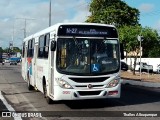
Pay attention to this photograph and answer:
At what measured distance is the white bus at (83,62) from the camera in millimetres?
13227

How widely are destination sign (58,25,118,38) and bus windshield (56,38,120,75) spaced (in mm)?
186

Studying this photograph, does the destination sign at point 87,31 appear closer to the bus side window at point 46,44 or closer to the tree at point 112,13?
the bus side window at point 46,44

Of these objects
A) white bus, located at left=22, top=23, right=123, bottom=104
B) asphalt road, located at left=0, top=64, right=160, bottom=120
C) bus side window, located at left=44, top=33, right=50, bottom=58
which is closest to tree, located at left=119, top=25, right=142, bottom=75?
asphalt road, located at left=0, top=64, right=160, bottom=120

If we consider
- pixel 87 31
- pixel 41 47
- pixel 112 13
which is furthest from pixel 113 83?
pixel 112 13

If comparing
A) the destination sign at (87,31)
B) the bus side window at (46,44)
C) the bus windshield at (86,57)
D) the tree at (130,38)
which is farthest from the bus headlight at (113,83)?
the tree at (130,38)

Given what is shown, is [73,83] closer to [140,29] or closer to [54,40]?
[54,40]

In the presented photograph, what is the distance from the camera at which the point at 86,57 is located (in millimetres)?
13469

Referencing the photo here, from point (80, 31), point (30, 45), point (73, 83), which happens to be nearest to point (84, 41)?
point (80, 31)

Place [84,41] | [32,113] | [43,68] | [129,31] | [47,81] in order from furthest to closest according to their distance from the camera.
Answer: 1. [129,31]
2. [43,68]
3. [47,81]
4. [84,41]
5. [32,113]

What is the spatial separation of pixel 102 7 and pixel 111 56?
1497 inches

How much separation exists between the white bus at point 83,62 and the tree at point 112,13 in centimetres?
3560

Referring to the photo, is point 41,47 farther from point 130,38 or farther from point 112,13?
point 130,38

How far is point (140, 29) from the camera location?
171ft

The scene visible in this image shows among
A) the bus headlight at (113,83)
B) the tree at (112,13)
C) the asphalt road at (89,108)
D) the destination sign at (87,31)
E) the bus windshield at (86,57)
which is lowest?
the asphalt road at (89,108)
